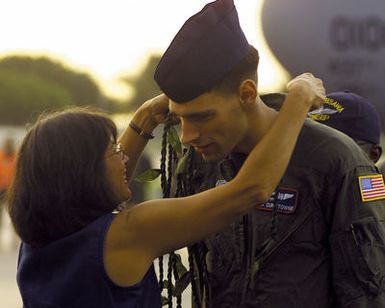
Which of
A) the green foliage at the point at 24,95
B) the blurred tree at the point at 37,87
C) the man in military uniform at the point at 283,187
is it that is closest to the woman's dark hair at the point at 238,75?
the man in military uniform at the point at 283,187

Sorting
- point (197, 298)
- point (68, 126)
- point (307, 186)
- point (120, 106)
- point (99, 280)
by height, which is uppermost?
point (68, 126)

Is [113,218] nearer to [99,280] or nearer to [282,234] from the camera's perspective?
[99,280]

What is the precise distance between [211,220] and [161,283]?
0.52 metres

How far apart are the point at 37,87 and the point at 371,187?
60118 mm

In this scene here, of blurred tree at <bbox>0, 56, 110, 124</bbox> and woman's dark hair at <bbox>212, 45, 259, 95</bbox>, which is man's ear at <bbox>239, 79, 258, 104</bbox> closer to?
woman's dark hair at <bbox>212, 45, 259, 95</bbox>

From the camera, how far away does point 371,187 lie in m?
2.69

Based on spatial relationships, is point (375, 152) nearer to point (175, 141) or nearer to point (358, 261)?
point (175, 141)

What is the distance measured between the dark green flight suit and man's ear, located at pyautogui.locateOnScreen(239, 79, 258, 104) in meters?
0.19

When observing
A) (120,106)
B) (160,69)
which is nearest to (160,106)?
(160,69)

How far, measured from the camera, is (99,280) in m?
2.59

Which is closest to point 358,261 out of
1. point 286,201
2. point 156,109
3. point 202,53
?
point 286,201

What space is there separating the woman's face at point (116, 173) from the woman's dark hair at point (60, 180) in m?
0.02

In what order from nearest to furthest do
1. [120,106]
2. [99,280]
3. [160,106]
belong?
[99,280]
[160,106]
[120,106]

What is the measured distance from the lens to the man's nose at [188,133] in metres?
2.68
